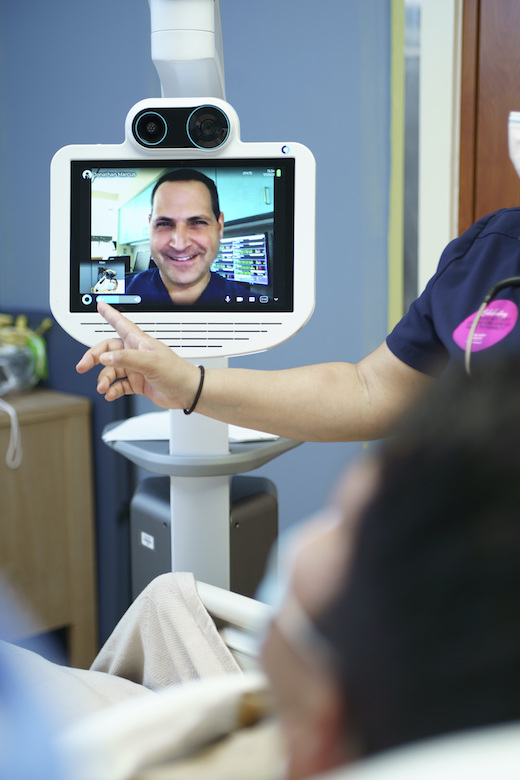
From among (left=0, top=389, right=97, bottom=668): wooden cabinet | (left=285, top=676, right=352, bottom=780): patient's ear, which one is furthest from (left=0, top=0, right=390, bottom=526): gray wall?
(left=285, top=676, right=352, bottom=780): patient's ear

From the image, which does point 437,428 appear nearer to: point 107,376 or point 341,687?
point 341,687

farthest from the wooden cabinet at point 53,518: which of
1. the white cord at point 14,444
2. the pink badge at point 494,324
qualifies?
the pink badge at point 494,324

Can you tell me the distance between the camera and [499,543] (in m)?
0.23


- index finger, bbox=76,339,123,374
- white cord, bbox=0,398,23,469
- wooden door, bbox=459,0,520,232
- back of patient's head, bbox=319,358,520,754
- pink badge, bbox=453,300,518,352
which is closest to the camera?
back of patient's head, bbox=319,358,520,754

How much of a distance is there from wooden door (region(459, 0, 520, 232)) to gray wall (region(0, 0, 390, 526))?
21 centimetres

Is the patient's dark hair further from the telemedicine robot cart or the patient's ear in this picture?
the patient's ear

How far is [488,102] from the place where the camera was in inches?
65.1

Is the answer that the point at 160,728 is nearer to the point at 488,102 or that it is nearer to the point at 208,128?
the point at 208,128

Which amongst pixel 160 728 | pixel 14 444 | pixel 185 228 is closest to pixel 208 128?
pixel 185 228

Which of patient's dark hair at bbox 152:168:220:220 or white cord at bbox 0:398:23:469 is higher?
patient's dark hair at bbox 152:168:220:220

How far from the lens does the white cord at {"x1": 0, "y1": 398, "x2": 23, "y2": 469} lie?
193cm

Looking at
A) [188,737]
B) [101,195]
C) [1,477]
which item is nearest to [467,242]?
[101,195]

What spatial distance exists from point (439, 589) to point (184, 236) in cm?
89

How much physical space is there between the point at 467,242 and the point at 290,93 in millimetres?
1045
